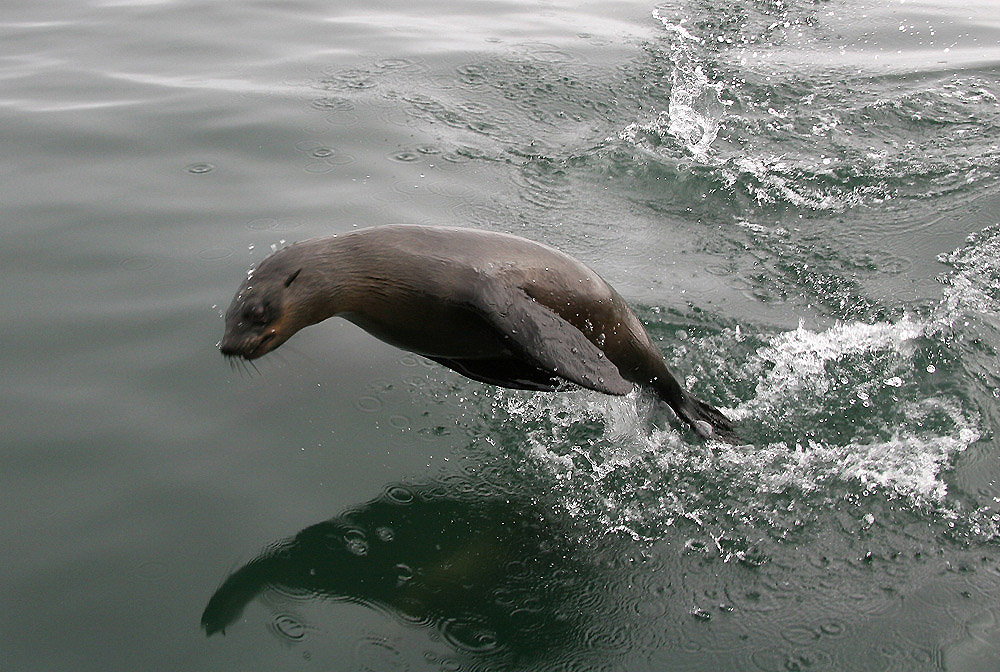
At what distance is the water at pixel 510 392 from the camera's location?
143 inches

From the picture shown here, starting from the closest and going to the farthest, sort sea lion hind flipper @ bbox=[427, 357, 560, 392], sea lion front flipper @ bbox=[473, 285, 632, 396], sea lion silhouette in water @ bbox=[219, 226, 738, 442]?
sea lion silhouette in water @ bbox=[219, 226, 738, 442] < sea lion front flipper @ bbox=[473, 285, 632, 396] < sea lion hind flipper @ bbox=[427, 357, 560, 392]

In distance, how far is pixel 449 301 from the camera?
4227 millimetres

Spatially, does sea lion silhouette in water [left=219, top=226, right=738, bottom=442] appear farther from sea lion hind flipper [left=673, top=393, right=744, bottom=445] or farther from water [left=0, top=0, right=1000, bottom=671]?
sea lion hind flipper [left=673, top=393, right=744, bottom=445]

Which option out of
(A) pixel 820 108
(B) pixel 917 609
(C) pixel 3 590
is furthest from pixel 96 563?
(A) pixel 820 108

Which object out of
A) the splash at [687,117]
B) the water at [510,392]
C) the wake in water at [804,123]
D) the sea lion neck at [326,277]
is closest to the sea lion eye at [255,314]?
the sea lion neck at [326,277]

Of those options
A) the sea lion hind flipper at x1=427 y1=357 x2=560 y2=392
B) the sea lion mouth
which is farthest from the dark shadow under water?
the sea lion mouth

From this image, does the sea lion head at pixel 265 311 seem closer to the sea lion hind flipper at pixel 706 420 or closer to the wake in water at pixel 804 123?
the sea lion hind flipper at pixel 706 420

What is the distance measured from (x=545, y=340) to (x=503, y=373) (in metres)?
0.45

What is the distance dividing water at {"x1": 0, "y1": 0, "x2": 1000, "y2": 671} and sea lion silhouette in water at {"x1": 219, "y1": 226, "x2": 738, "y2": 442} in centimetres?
55

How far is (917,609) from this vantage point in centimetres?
371

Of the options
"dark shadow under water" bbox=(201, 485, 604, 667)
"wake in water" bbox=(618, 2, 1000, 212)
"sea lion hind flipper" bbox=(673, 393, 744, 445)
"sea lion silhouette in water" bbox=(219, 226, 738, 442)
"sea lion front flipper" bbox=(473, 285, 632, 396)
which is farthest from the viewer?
"wake in water" bbox=(618, 2, 1000, 212)

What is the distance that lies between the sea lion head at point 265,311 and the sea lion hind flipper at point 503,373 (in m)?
0.80

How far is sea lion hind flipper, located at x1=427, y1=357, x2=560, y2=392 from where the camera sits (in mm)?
4484

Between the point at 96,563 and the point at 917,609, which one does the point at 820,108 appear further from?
the point at 96,563
